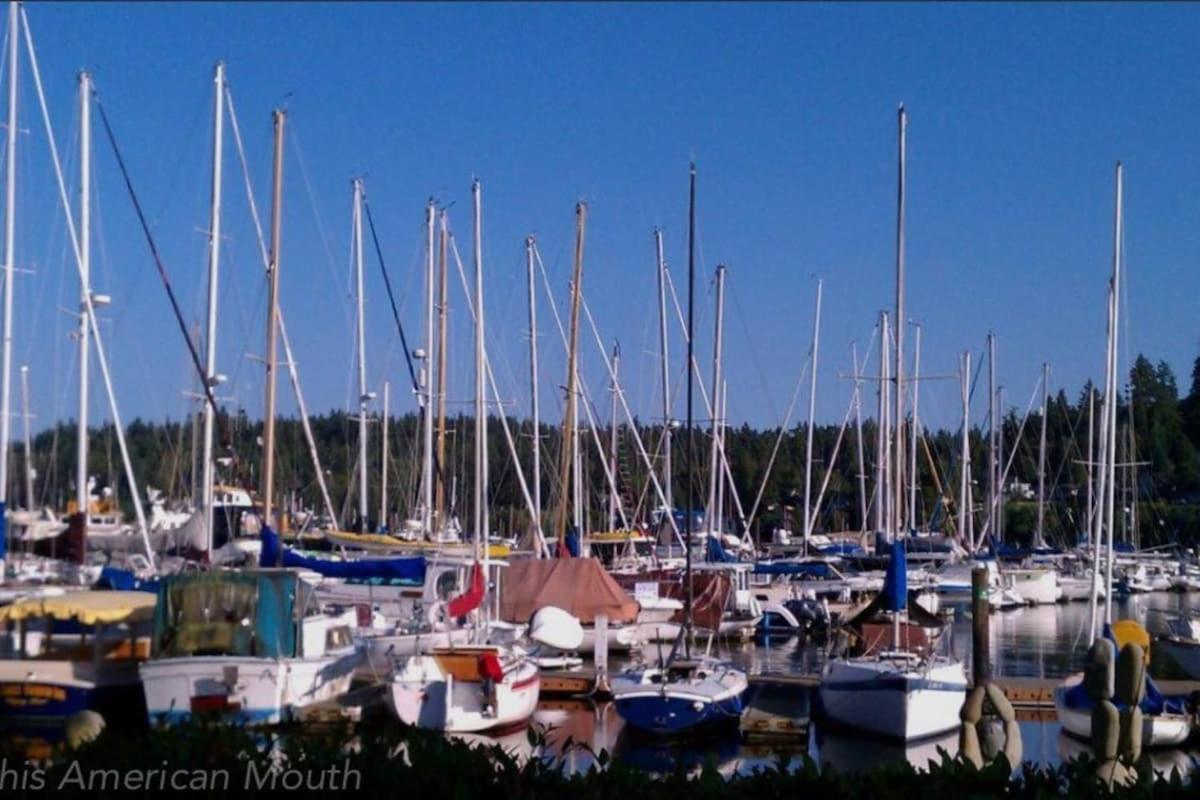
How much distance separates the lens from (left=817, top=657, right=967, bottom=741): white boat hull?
82.9 ft

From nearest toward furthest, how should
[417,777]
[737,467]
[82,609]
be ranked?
[417,777] < [82,609] < [737,467]

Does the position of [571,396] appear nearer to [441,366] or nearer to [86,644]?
[441,366]

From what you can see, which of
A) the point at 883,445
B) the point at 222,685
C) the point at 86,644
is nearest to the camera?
the point at 222,685

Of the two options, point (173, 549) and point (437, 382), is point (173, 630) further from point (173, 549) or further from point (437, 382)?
point (437, 382)

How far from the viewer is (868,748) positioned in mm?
25438

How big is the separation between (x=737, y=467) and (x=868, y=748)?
80613 mm

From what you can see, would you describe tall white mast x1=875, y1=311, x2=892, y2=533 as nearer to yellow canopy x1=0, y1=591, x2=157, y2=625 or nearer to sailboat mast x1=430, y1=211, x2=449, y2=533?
sailboat mast x1=430, y1=211, x2=449, y2=533

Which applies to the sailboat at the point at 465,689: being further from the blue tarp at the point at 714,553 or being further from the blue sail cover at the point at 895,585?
the blue tarp at the point at 714,553

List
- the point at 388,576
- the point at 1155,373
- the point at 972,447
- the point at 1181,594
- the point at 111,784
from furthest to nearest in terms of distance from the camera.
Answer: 1. the point at 1155,373
2. the point at 972,447
3. the point at 1181,594
4. the point at 388,576
5. the point at 111,784

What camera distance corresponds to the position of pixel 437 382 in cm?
4378

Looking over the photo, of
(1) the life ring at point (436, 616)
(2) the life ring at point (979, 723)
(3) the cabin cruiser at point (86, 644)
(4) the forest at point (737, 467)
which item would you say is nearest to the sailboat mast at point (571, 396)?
(4) the forest at point (737, 467)

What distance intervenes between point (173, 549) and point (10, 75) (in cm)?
1213

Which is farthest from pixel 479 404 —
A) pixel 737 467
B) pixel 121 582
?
pixel 737 467

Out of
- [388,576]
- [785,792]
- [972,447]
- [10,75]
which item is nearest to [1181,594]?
[972,447]
